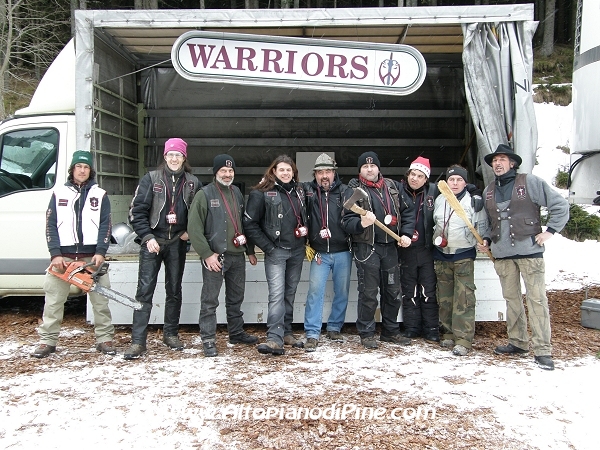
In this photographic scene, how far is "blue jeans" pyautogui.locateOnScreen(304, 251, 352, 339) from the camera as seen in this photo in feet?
14.7

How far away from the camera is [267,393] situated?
342cm

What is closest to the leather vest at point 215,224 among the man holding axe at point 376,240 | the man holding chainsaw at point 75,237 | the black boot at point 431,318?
the man holding chainsaw at point 75,237

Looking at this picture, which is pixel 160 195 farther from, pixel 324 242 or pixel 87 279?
pixel 324 242

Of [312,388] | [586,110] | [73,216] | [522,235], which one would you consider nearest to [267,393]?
[312,388]

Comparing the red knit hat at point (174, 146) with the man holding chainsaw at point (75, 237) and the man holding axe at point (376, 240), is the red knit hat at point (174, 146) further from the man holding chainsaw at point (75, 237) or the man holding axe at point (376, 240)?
the man holding axe at point (376, 240)

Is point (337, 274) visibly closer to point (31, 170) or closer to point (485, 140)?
point (485, 140)

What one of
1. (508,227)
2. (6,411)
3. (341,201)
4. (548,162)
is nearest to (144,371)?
(6,411)

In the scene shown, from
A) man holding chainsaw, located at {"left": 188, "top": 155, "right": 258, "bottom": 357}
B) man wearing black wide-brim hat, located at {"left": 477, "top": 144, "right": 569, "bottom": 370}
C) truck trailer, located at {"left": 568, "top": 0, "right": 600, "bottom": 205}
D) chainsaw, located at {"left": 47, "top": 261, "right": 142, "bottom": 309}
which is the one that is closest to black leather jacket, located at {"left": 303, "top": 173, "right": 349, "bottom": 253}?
man holding chainsaw, located at {"left": 188, "top": 155, "right": 258, "bottom": 357}

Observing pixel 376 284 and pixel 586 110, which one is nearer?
pixel 376 284

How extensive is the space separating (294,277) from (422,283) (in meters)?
1.25

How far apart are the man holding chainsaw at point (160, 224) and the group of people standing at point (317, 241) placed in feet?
0.03

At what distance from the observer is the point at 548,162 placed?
16.0m

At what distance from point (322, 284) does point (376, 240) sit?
0.65 metres

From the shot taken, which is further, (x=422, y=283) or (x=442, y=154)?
(x=442, y=154)
